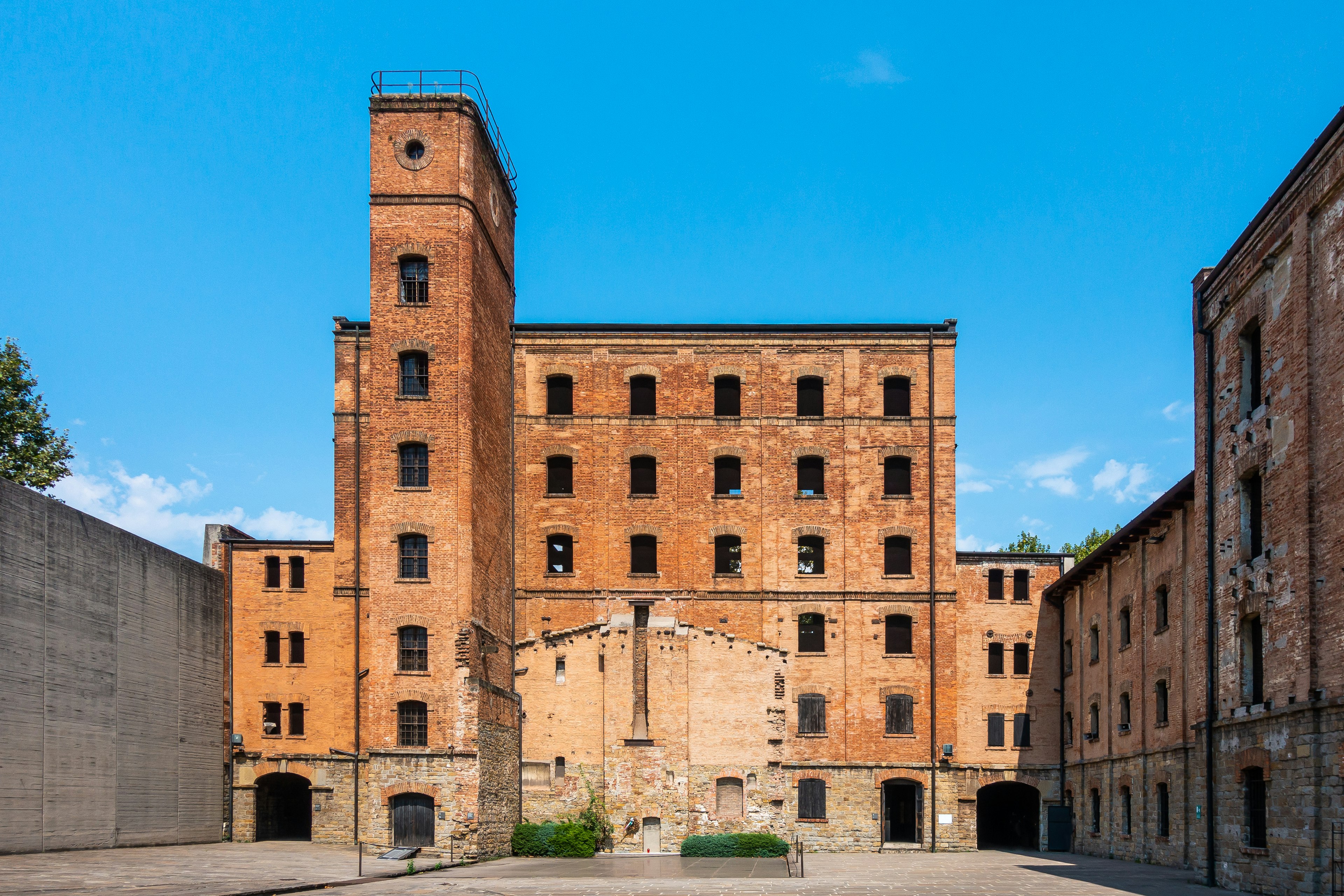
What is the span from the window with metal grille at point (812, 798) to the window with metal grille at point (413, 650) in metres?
13.6

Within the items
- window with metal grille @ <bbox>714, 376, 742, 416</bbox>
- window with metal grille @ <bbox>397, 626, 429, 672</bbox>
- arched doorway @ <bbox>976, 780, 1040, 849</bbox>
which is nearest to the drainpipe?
window with metal grille @ <bbox>714, 376, 742, 416</bbox>

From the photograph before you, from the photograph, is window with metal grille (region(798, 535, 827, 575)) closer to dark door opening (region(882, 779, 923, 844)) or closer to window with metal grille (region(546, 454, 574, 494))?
dark door opening (region(882, 779, 923, 844))

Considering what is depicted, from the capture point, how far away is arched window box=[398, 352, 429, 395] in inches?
1362

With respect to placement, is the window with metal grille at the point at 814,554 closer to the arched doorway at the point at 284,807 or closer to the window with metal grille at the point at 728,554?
the window with metal grille at the point at 728,554

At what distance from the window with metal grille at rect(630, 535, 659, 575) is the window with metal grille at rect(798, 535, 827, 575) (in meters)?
5.04

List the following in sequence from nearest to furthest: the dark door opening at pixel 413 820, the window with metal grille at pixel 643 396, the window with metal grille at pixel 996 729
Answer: the dark door opening at pixel 413 820 → the window with metal grille at pixel 996 729 → the window with metal grille at pixel 643 396

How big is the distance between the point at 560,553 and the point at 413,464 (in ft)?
26.9

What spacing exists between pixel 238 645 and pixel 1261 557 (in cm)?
3056

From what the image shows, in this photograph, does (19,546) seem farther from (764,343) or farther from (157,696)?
(764,343)

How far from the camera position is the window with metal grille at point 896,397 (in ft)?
135

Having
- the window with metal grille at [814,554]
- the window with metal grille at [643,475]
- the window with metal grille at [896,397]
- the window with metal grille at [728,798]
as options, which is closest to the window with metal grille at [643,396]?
the window with metal grille at [643,475]

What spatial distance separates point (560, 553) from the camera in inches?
1608

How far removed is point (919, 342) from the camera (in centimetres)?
4125

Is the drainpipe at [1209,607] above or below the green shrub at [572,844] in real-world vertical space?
above
